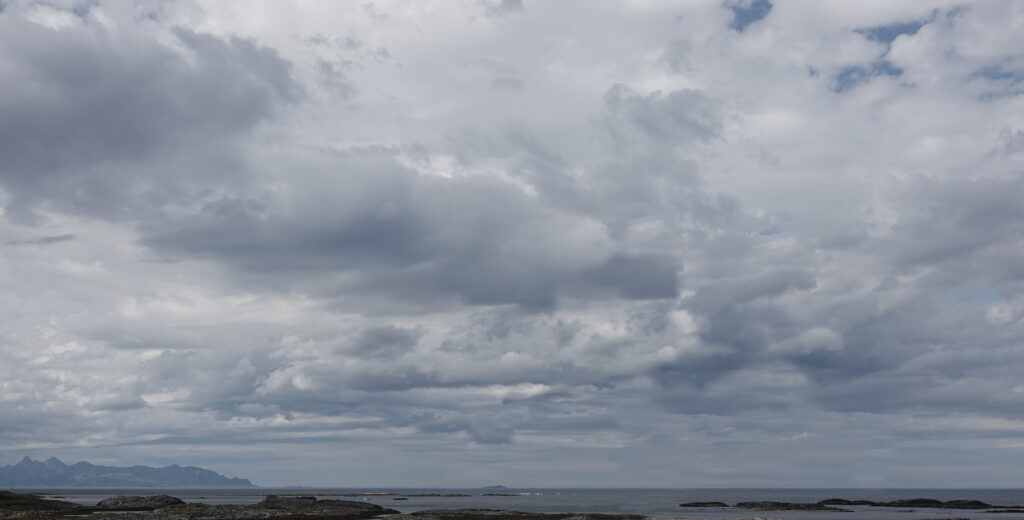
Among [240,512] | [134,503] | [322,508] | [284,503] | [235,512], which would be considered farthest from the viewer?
[134,503]

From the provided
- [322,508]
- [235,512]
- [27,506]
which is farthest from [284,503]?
[27,506]

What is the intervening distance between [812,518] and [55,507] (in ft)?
474

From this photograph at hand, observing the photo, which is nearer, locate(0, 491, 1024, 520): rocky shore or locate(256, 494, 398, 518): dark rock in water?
locate(0, 491, 1024, 520): rocky shore

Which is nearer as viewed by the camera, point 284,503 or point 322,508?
point 322,508

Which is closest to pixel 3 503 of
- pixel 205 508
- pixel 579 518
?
pixel 205 508

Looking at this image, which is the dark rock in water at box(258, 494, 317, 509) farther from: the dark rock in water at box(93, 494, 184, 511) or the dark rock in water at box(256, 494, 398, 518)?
the dark rock in water at box(93, 494, 184, 511)

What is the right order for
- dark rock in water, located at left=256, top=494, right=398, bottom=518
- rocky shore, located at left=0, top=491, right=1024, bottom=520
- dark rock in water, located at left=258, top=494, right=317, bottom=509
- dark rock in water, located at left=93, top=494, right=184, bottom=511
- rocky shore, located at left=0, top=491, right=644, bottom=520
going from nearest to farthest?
rocky shore, located at left=0, top=491, right=644, bottom=520
rocky shore, located at left=0, top=491, right=1024, bottom=520
dark rock in water, located at left=256, top=494, right=398, bottom=518
dark rock in water, located at left=258, top=494, right=317, bottom=509
dark rock in water, located at left=93, top=494, right=184, bottom=511

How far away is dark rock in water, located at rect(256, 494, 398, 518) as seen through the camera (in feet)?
498

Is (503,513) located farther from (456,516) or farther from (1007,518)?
(1007,518)

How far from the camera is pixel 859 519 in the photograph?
155750 millimetres

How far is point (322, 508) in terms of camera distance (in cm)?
16550

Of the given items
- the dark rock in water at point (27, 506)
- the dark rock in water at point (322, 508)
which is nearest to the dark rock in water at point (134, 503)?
the dark rock in water at point (27, 506)

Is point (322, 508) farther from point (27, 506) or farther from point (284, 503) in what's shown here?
point (27, 506)

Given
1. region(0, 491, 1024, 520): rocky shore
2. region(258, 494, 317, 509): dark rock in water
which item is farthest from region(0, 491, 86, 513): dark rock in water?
region(258, 494, 317, 509): dark rock in water
